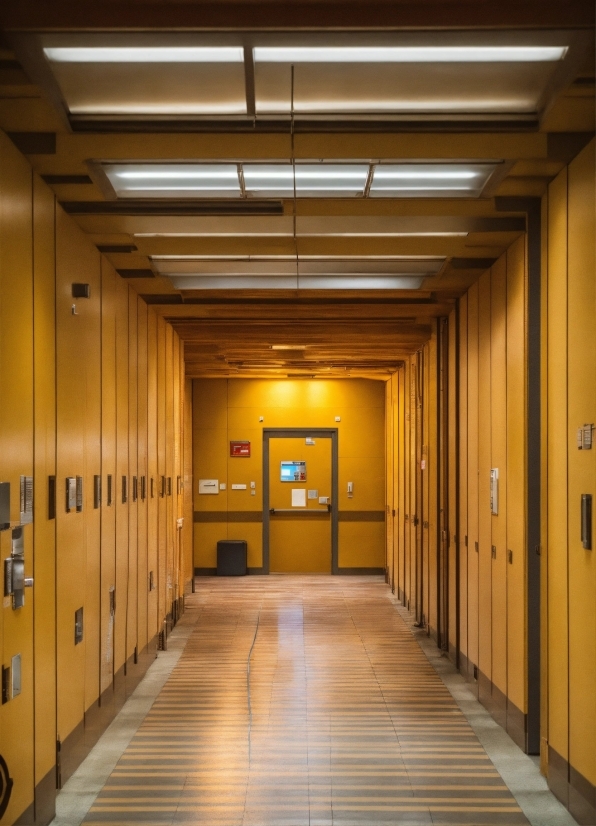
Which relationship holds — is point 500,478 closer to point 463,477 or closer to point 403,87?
point 463,477

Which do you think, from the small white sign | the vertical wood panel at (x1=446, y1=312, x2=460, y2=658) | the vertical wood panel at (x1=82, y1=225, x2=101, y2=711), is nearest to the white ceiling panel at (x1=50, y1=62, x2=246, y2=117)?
the vertical wood panel at (x1=82, y1=225, x2=101, y2=711)

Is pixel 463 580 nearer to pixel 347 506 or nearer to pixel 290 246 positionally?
pixel 290 246

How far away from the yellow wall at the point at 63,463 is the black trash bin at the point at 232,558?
6.85 m

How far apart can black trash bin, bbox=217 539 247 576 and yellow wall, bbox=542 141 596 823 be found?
33.2 feet

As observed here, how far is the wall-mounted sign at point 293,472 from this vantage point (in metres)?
15.2

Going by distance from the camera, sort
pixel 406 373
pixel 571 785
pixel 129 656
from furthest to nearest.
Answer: pixel 406 373, pixel 129 656, pixel 571 785

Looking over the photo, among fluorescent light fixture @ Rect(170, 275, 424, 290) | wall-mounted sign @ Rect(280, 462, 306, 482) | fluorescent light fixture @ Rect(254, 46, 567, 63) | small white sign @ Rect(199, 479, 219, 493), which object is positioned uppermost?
fluorescent light fixture @ Rect(254, 46, 567, 63)

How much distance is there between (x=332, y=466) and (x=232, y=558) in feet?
7.50

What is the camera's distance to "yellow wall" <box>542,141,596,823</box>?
4.15m

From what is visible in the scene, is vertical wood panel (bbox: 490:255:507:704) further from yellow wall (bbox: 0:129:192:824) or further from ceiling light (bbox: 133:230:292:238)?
yellow wall (bbox: 0:129:192:824)

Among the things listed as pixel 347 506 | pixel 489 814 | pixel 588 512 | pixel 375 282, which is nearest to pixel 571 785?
pixel 489 814

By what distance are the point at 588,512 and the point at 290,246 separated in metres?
2.93

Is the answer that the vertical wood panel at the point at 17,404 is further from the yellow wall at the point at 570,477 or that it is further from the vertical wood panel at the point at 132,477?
the vertical wood panel at the point at 132,477

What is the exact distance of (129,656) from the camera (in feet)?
23.1
